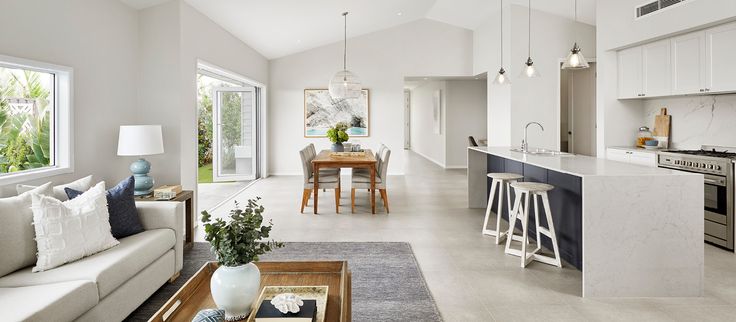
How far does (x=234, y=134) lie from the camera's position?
8.95 m

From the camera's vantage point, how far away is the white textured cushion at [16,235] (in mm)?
2307

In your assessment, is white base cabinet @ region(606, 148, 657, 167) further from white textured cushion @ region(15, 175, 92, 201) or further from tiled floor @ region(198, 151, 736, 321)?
white textured cushion @ region(15, 175, 92, 201)

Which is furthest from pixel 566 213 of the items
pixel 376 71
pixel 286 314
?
pixel 376 71

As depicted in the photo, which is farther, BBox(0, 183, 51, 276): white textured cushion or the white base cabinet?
the white base cabinet

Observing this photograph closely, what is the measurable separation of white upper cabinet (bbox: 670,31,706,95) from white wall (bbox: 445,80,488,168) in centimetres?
661

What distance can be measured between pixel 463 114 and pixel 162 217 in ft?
29.6

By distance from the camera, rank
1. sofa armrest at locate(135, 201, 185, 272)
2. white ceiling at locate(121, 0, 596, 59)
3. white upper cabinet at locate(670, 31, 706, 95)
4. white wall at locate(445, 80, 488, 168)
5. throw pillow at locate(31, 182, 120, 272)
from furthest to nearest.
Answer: white wall at locate(445, 80, 488, 168), white ceiling at locate(121, 0, 596, 59), white upper cabinet at locate(670, 31, 706, 95), sofa armrest at locate(135, 201, 185, 272), throw pillow at locate(31, 182, 120, 272)

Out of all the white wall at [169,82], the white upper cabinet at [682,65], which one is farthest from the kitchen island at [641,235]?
the white wall at [169,82]

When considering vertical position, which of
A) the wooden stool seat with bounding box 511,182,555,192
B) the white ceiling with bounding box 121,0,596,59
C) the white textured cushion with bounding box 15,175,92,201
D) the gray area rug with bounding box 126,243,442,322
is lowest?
the gray area rug with bounding box 126,243,442,322

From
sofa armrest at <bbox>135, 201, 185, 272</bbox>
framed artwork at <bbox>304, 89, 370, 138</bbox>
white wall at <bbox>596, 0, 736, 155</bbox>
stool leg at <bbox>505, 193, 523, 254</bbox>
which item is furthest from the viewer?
framed artwork at <bbox>304, 89, 370, 138</bbox>

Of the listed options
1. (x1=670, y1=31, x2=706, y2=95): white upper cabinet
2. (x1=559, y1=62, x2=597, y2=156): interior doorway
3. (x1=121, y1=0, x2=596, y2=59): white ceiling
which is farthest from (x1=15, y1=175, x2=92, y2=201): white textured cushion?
(x1=559, y1=62, x2=597, y2=156): interior doorway

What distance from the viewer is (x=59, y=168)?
348 centimetres

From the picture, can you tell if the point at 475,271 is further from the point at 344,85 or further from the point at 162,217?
the point at 344,85

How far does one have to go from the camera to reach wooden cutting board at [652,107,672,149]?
5180 millimetres
